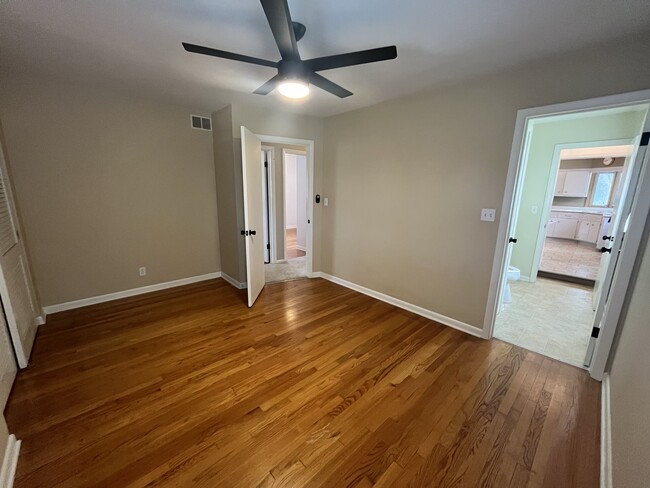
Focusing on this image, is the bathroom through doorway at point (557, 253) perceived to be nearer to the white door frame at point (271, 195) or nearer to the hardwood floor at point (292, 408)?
the hardwood floor at point (292, 408)

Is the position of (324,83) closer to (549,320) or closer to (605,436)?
(605,436)

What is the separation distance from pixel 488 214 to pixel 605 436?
5.64 feet

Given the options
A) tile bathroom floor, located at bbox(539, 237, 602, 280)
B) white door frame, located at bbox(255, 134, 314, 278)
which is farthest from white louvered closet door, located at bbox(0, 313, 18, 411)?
tile bathroom floor, located at bbox(539, 237, 602, 280)

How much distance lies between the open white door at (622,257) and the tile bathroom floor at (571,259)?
9.66 ft

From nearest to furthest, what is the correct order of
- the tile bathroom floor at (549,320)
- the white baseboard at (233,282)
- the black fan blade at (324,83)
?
the black fan blade at (324,83)
the tile bathroom floor at (549,320)
the white baseboard at (233,282)

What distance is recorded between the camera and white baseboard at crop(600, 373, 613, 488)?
137 centimetres

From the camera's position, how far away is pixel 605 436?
159 centimetres

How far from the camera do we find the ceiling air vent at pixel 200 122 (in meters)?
3.59

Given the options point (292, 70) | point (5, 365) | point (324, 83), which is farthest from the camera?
point (324, 83)

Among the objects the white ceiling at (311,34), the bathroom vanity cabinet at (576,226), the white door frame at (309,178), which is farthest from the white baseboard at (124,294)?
the bathroom vanity cabinet at (576,226)

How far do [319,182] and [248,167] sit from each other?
1.31 metres

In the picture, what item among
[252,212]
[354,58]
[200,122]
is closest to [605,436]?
[354,58]

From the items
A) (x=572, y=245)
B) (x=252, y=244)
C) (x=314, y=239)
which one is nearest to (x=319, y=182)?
(x=314, y=239)

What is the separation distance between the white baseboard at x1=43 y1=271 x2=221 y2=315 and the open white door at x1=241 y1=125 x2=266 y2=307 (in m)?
1.09
